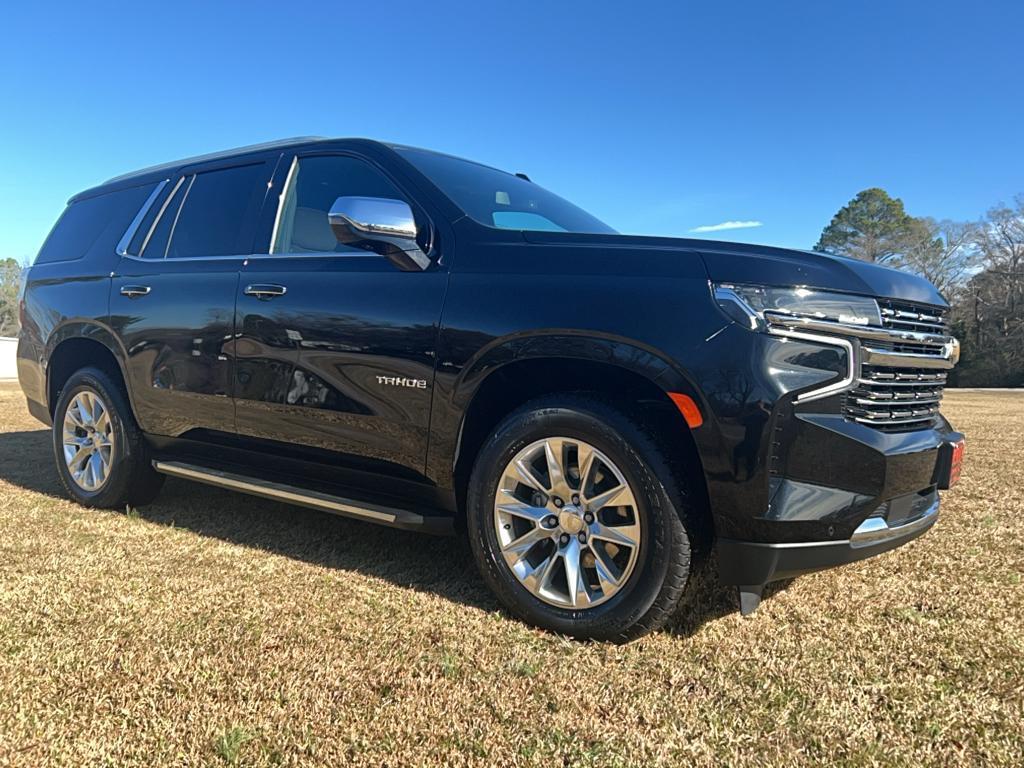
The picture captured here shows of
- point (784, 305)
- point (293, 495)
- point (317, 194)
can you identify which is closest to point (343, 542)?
point (293, 495)

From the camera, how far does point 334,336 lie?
3.13m

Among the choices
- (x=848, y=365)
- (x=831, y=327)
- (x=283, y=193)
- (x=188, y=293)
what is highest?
(x=283, y=193)

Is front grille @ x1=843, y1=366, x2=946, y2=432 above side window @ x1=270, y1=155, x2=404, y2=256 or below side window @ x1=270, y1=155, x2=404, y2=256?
below

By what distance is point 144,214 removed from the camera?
4.36 meters

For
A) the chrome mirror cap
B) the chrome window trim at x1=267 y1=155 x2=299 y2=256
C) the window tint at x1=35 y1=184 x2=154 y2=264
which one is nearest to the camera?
the chrome mirror cap

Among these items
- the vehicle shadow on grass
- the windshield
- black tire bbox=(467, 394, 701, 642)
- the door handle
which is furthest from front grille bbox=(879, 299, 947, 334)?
the door handle

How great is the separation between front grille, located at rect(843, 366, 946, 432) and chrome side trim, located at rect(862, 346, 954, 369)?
23 millimetres

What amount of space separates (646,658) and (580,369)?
1.05m

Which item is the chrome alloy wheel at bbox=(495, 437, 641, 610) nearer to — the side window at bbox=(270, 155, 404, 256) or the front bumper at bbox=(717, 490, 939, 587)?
the front bumper at bbox=(717, 490, 939, 587)

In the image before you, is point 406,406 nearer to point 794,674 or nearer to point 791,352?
point 791,352

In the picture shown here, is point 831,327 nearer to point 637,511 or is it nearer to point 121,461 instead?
point 637,511

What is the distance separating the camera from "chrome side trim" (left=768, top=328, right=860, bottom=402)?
2244 millimetres

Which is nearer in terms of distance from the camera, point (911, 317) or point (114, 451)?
point (911, 317)

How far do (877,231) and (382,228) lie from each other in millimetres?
59153
